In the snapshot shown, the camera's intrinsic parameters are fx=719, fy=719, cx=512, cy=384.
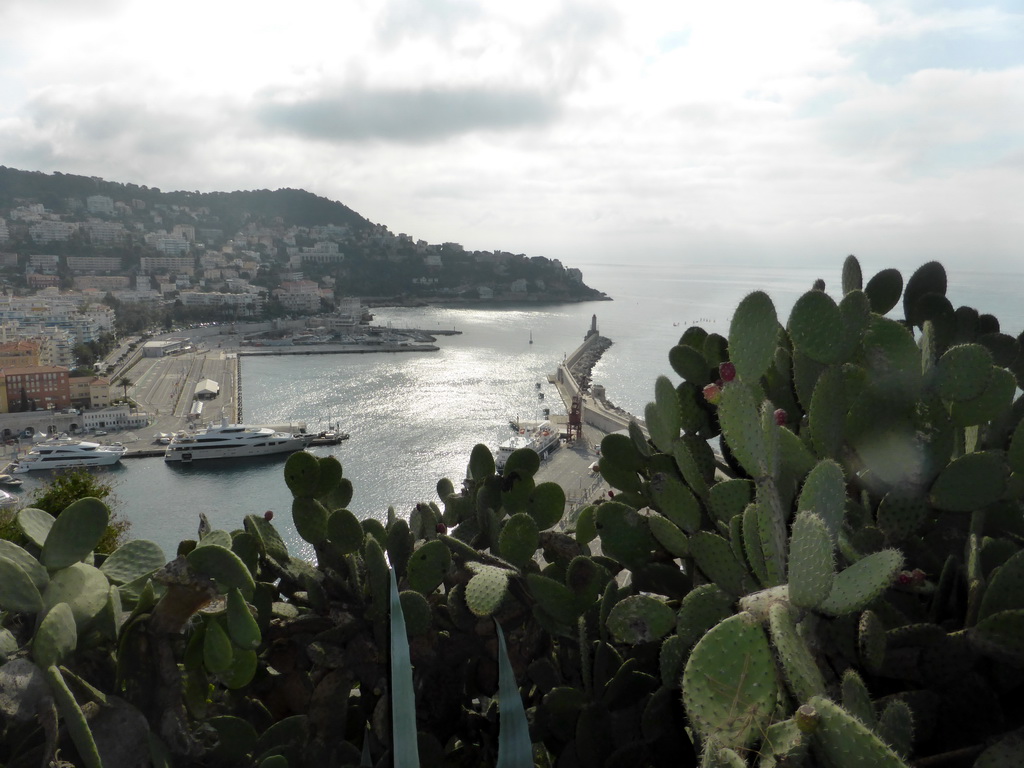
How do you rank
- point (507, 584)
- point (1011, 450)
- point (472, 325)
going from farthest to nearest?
point (472, 325) → point (507, 584) → point (1011, 450)

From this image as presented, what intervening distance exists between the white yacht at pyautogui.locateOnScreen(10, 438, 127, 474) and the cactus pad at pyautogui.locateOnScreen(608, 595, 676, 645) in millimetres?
15653

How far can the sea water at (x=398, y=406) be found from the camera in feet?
41.6

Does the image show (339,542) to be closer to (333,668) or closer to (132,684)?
(333,668)

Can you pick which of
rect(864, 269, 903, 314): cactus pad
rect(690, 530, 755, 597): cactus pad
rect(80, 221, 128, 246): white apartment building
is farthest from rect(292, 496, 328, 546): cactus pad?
rect(80, 221, 128, 246): white apartment building

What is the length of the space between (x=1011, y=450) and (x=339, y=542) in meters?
1.37

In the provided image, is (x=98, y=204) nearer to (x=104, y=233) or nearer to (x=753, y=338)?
(x=104, y=233)

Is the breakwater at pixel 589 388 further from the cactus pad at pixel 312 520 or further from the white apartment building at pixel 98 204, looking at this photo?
the white apartment building at pixel 98 204

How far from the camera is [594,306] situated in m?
54.9

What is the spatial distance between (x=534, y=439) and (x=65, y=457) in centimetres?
965

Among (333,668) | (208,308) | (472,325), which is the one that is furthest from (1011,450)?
(208,308)

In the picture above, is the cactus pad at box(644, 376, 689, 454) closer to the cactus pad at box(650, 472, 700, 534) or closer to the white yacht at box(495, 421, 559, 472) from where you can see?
the cactus pad at box(650, 472, 700, 534)

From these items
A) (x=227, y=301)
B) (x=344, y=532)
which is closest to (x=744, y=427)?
(x=344, y=532)

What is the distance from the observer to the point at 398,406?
795 inches

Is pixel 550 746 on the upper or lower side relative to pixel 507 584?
lower
